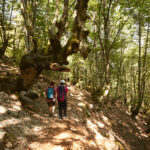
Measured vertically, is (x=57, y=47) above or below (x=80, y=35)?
below

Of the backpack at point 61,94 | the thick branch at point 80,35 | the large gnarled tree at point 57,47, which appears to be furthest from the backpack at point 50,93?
the thick branch at point 80,35

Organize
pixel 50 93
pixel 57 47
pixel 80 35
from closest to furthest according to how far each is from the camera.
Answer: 1. pixel 80 35
2. pixel 57 47
3. pixel 50 93

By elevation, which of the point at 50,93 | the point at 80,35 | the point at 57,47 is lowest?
the point at 50,93

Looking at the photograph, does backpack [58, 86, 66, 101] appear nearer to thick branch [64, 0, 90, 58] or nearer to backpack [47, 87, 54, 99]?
backpack [47, 87, 54, 99]

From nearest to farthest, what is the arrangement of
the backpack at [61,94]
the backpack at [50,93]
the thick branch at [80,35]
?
the thick branch at [80,35] → the backpack at [61,94] → the backpack at [50,93]

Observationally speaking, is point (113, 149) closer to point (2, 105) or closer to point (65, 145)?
point (65, 145)

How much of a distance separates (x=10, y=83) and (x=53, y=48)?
11.2 ft

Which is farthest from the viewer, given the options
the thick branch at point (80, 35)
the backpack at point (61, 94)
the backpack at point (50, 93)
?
the backpack at point (50, 93)

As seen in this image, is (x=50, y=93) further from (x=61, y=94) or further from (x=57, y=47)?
(x=57, y=47)

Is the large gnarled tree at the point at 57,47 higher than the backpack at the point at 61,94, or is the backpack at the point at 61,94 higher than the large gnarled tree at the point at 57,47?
the large gnarled tree at the point at 57,47

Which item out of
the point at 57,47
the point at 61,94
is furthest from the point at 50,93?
the point at 57,47

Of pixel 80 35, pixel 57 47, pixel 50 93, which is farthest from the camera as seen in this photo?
pixel 50 93

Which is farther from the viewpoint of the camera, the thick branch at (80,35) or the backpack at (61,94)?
the backpack at (61,94)

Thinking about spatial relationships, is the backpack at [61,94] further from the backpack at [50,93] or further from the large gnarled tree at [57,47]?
the large gnarled tree at [57,47]
